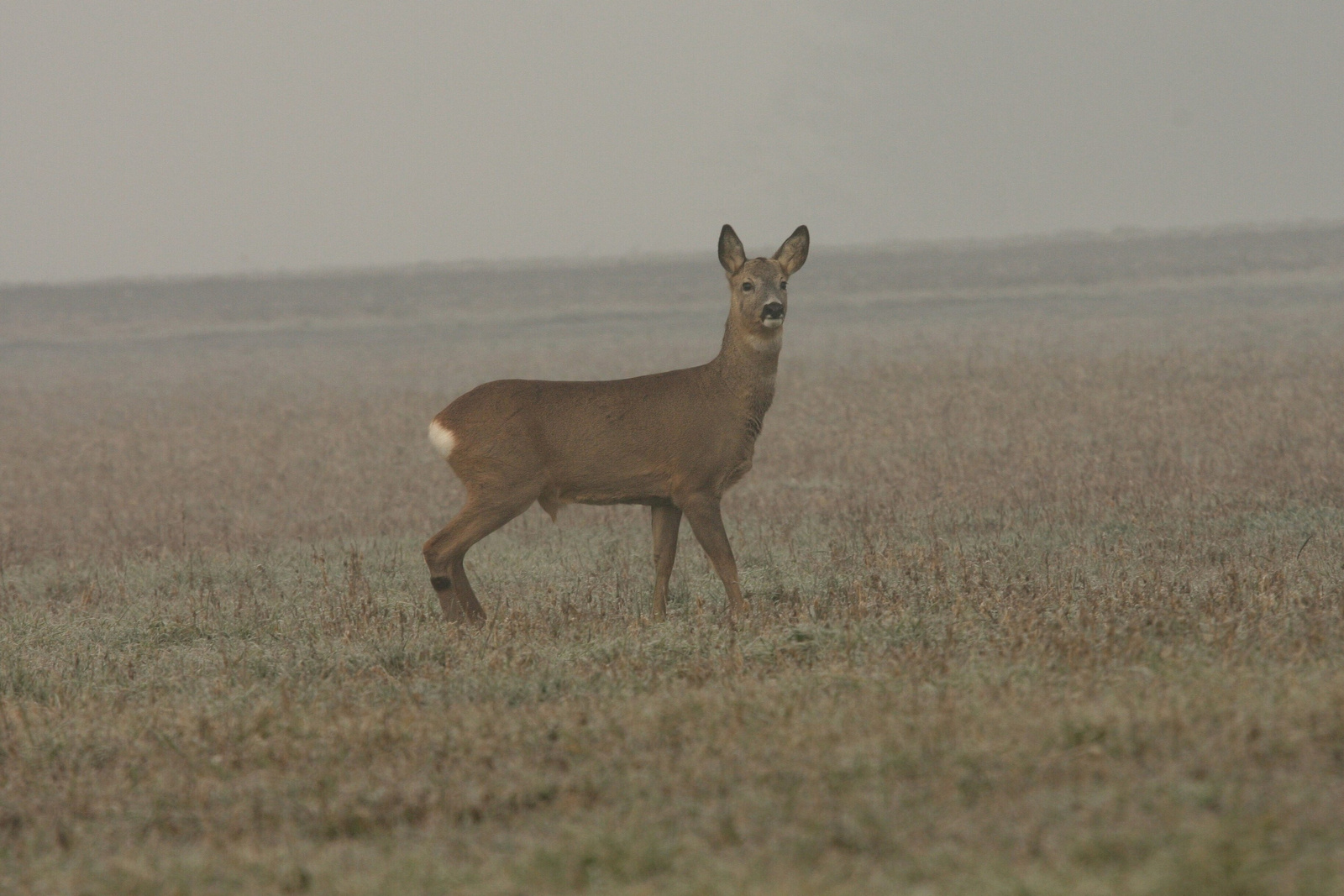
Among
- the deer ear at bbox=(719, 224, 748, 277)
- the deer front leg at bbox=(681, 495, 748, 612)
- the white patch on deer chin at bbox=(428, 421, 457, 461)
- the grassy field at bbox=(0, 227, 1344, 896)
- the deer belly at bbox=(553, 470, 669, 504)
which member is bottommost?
the grassy field at bbox=(0, 227, 1344, 896)

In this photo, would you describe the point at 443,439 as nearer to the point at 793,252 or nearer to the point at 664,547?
the point at 664,547

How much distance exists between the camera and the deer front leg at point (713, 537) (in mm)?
8562

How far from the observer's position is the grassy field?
4.46 metres

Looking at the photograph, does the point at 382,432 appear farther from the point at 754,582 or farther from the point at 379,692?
the point at 379,692

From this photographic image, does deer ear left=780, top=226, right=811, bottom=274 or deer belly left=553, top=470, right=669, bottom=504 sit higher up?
deer ear left=780, top=226, right=811, bottom=274

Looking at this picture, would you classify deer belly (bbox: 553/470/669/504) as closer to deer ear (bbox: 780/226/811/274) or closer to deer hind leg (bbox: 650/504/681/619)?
deer hind leg (bbox: 650/504/681/619)

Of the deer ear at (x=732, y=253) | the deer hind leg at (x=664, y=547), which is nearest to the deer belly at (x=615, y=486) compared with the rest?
the deer hind leg at (x=664, y=547)

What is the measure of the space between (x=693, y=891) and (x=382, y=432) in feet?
57.4

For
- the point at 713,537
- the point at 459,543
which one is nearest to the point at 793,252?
the point at 713,537

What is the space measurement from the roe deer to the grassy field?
40cm

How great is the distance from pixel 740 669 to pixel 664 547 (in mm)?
2224

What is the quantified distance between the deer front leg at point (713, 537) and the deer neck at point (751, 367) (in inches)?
26.8

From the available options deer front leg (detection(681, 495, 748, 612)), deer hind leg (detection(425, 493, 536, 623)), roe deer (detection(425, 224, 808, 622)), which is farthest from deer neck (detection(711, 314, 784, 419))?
deer hind leg (detection(425, 493, 536, 623))

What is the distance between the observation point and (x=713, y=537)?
8.62 metres
